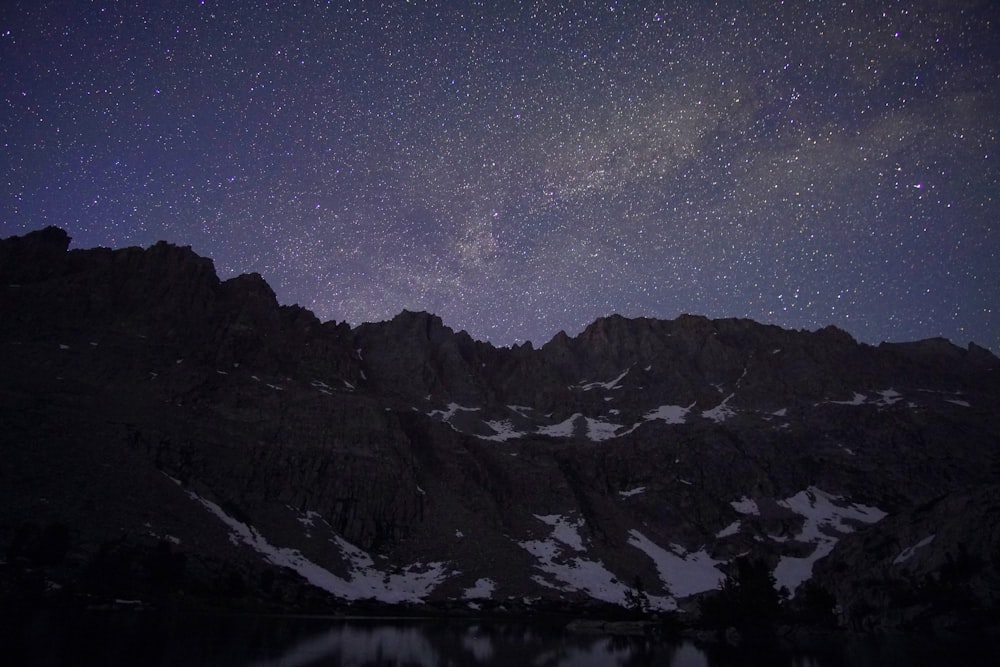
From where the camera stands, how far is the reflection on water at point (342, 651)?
1200 inches

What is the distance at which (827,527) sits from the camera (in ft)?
505

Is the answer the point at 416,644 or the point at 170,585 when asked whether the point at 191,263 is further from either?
the point at 416,644

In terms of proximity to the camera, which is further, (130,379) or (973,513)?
(130,379)

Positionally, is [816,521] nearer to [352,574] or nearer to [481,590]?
[481,590]

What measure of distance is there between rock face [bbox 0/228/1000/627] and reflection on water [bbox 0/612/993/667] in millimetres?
38357

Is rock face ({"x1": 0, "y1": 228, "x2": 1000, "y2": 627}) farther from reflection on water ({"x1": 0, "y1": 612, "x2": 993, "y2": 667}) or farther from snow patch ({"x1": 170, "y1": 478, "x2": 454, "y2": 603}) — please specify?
reflection on water ({"x1": 0, "y1": 612, "x2": 993, "y2": 667})

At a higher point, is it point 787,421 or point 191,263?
point 191,263

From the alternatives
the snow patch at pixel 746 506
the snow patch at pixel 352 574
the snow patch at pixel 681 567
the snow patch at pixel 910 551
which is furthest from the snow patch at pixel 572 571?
the snow patch at pixel 746 506

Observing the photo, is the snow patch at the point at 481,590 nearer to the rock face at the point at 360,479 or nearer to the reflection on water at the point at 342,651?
the rock face at the point at 360,479

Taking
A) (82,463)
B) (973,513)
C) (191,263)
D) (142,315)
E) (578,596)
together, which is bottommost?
(578,596)

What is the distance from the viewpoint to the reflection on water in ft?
100.0

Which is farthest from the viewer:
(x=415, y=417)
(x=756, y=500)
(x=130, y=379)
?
(x=415, y=417)

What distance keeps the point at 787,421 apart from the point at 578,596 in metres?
111

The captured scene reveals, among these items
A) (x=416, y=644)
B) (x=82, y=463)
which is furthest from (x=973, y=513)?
(x=82, y=463)
